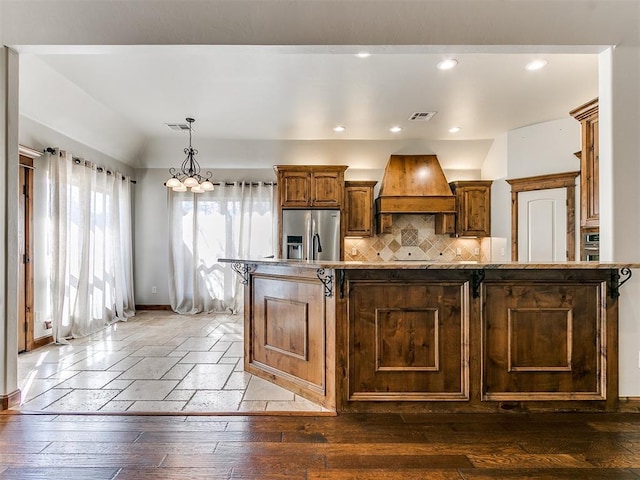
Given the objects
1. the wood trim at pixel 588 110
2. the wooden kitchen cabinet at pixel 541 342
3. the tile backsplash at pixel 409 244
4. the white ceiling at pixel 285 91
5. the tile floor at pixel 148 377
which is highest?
the white ceiling at pixel 285 91

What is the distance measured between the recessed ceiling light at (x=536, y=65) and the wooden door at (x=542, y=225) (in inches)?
86.1

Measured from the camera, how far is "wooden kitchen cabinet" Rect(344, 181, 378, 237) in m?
6.07

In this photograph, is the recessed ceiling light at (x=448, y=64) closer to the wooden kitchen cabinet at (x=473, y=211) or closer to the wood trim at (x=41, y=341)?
the wooden kitchen cabinet at (x=473, y=211)

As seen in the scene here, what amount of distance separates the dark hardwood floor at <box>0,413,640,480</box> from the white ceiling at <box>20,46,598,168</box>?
2.59 m

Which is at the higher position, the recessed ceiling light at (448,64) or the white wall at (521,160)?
the recessed ceiling light at (448,64)

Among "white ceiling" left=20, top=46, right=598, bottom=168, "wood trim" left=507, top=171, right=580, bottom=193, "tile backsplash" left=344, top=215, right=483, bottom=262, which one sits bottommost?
"tile backsplash" left=344, top=215, right=483, bottom=262

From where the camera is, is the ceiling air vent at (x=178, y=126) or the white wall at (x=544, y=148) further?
the ceiling air vent at (x=178, y=126)

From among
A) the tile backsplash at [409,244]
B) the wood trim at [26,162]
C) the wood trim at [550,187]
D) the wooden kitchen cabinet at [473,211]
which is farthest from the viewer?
the tile backsplash at [409,244]

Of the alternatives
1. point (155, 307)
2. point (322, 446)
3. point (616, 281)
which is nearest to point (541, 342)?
point (616, 281)

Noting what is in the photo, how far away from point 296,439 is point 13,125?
2935mm

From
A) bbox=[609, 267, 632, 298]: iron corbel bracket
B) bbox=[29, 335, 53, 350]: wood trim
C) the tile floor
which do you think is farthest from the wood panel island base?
bbox=[29, 335, 53, 350]: wood trim

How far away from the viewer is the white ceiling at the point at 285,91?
3.43m

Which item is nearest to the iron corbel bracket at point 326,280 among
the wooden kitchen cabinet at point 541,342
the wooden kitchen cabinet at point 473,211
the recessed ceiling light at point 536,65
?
the wooden kitchen cabinet at point 541,342

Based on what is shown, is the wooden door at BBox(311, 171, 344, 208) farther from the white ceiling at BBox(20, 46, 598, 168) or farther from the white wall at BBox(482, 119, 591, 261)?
the white wall at BBox(482, 119, 591, 261)
